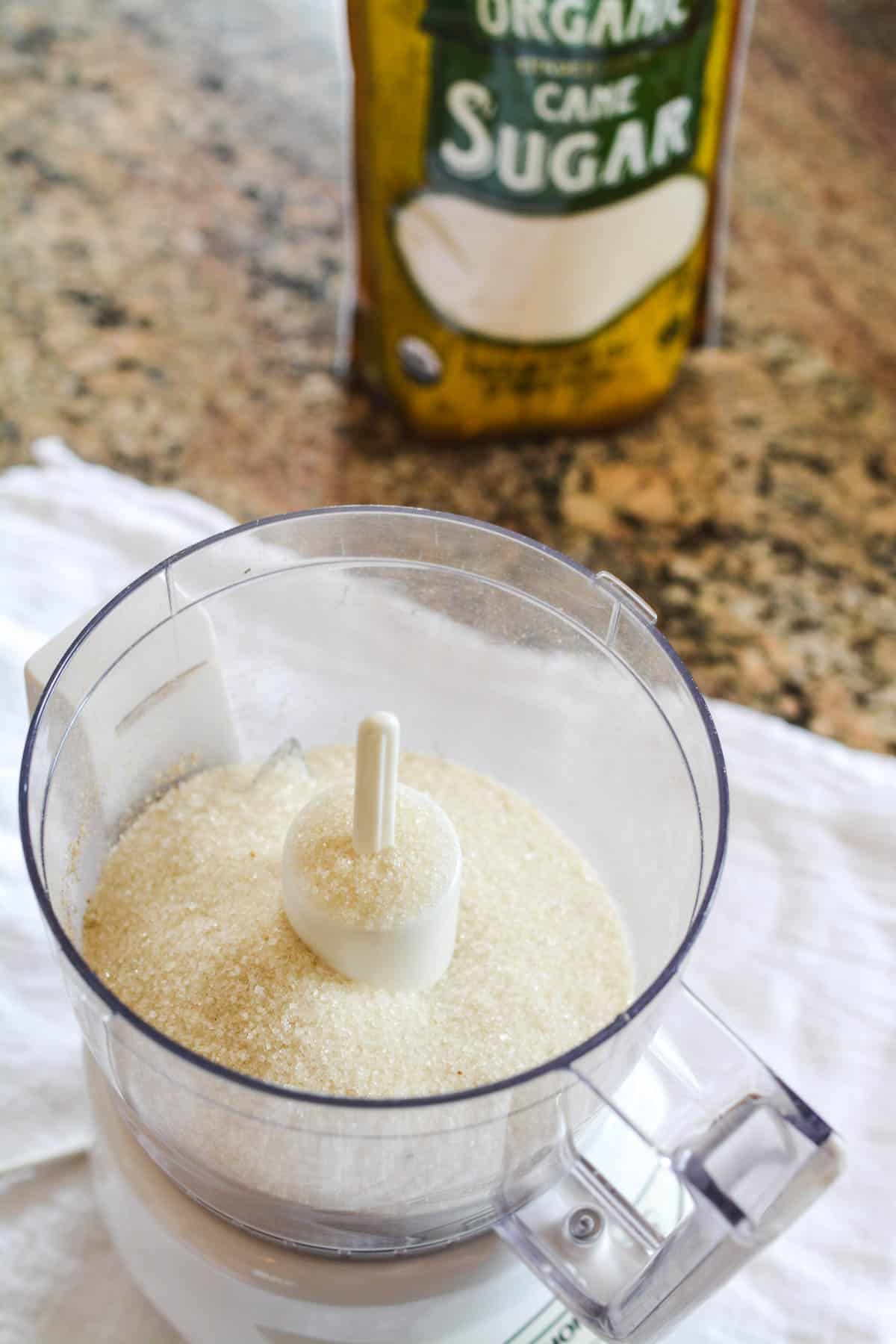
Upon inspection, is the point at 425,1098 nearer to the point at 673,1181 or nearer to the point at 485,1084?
the point at 485,1084

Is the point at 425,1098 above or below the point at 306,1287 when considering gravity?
above

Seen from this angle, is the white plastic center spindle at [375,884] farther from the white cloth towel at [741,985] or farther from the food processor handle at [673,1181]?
the white cloth towel at [741,985]

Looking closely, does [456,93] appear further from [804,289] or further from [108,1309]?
[108,1309]

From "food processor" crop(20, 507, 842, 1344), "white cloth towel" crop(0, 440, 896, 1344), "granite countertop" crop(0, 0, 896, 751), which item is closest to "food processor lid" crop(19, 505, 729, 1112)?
"food processor" crop(20, 507, 842, 1344)

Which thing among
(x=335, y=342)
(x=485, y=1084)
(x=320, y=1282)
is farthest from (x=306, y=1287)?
(x=335, y=342)

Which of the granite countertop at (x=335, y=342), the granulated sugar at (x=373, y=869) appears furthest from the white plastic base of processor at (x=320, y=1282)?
the granite countertop at (x=335, y=342)
